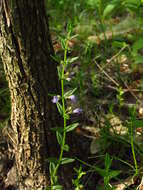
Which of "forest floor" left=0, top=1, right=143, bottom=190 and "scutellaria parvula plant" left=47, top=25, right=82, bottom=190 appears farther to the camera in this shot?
"forest floor" left=0, top=1, right=143, bottom=190

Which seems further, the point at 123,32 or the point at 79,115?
the point at 123,32

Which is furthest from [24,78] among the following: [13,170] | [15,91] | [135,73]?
[135,73]

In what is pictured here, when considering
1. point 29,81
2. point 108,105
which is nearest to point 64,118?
point 29,81

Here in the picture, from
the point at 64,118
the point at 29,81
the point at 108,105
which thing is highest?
the point at 29,81

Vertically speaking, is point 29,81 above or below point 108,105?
above

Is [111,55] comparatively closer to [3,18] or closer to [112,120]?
[112,120]

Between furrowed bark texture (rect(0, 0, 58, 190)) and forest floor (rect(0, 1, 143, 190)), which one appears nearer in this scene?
furrowed bark texture (rect(0, 0, 58, 190))

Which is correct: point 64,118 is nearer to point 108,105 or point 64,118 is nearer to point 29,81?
point 29,81

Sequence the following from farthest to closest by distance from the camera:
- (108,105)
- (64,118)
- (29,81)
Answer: (108,105) → (29,81) → (64,118)
